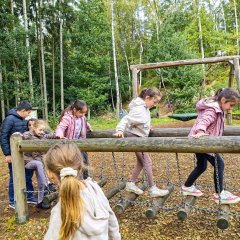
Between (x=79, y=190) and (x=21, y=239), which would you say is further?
(x=21, y=239)

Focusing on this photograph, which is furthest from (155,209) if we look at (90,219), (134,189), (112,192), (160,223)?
(90,219)

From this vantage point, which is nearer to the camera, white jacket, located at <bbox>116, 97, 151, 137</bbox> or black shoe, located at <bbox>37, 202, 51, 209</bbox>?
white jacket, located at <bbox>116, 97, 151, 137</bbox>

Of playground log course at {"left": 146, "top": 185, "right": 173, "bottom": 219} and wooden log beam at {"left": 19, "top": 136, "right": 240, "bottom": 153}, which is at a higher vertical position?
wooden log beam at {"left": 19, "top": 136, "right": 240, "bottom": 153}

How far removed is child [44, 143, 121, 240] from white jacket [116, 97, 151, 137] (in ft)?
5.59

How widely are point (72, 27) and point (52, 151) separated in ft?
72.5

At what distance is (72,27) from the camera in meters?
22.4

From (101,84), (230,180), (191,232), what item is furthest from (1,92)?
(191,232)

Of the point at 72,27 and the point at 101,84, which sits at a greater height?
the point at 72,27

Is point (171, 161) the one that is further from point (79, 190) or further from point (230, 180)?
point (79, 190)

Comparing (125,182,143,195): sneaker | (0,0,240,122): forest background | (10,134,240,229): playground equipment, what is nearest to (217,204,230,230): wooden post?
(10,134,240,229): playground equipment

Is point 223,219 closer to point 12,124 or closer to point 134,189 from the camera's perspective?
point 134,189

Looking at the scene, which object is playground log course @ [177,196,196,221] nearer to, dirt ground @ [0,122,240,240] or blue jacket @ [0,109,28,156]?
dirt ground @ [0,122,240,240]

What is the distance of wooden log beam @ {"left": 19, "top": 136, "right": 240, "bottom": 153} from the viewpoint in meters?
2.44

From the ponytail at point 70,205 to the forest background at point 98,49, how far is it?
596 inches
